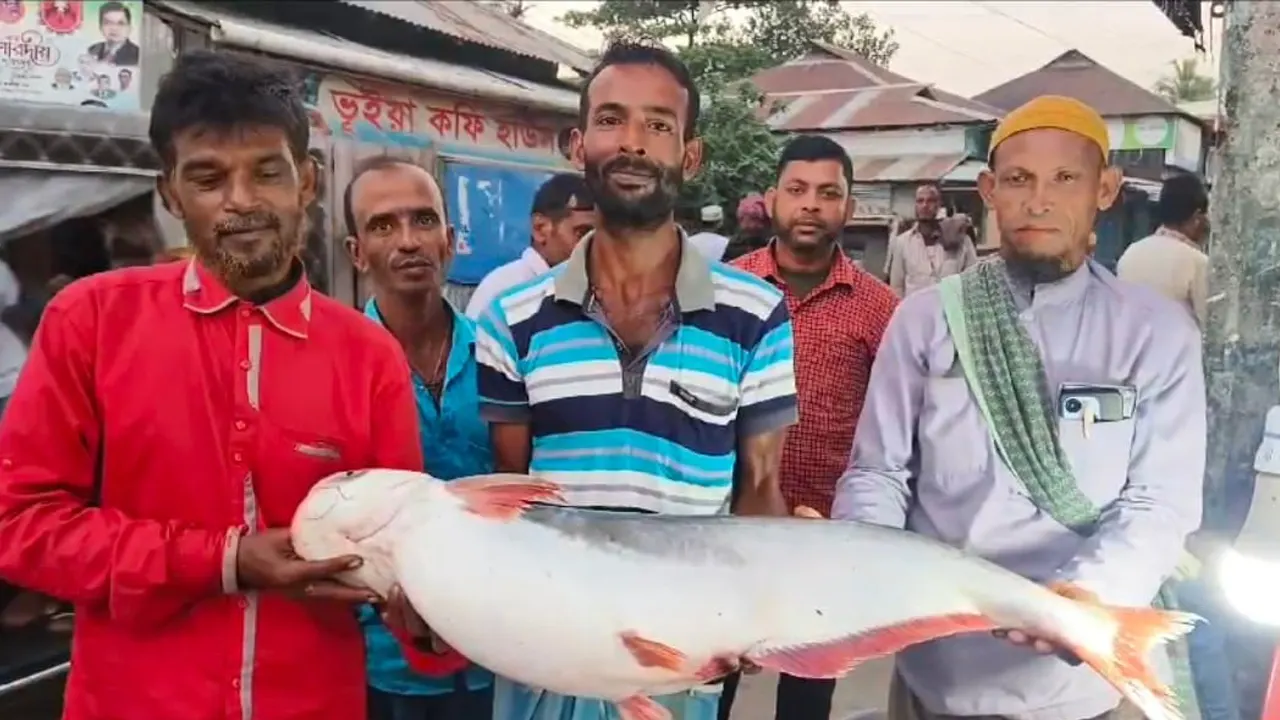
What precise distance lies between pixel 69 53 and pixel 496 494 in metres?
3.98

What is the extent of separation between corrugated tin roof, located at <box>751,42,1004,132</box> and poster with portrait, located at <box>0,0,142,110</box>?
32.2 feet

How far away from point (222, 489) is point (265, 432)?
10 cm

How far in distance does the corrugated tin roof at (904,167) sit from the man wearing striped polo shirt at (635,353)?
11.5 meters

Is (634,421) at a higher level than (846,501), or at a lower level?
higher

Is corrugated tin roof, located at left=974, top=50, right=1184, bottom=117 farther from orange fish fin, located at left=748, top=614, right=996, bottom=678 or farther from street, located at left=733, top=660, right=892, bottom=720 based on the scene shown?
orange fish fin, located at left=748, top=614, right=996, bottom=678

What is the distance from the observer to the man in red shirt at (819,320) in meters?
3.25

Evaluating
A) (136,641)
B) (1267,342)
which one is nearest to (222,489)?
(136,641)

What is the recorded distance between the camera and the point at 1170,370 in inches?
78.3

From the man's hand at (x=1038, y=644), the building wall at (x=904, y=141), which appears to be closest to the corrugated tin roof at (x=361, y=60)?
the man's hand at (x=1038, y=644)

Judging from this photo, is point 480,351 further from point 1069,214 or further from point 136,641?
point 1069,214

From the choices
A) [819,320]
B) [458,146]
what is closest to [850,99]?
[458,146]

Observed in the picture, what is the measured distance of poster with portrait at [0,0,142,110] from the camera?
4.52 meters

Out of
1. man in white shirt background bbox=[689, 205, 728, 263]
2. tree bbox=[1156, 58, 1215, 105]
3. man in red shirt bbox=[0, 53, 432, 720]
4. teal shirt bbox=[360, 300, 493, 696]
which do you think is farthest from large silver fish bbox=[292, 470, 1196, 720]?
tree bbox=[1156, 58, 1215, 105]

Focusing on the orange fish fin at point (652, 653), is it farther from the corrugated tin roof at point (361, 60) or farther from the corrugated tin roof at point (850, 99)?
the corrugated tin roof at point (850, 99)
